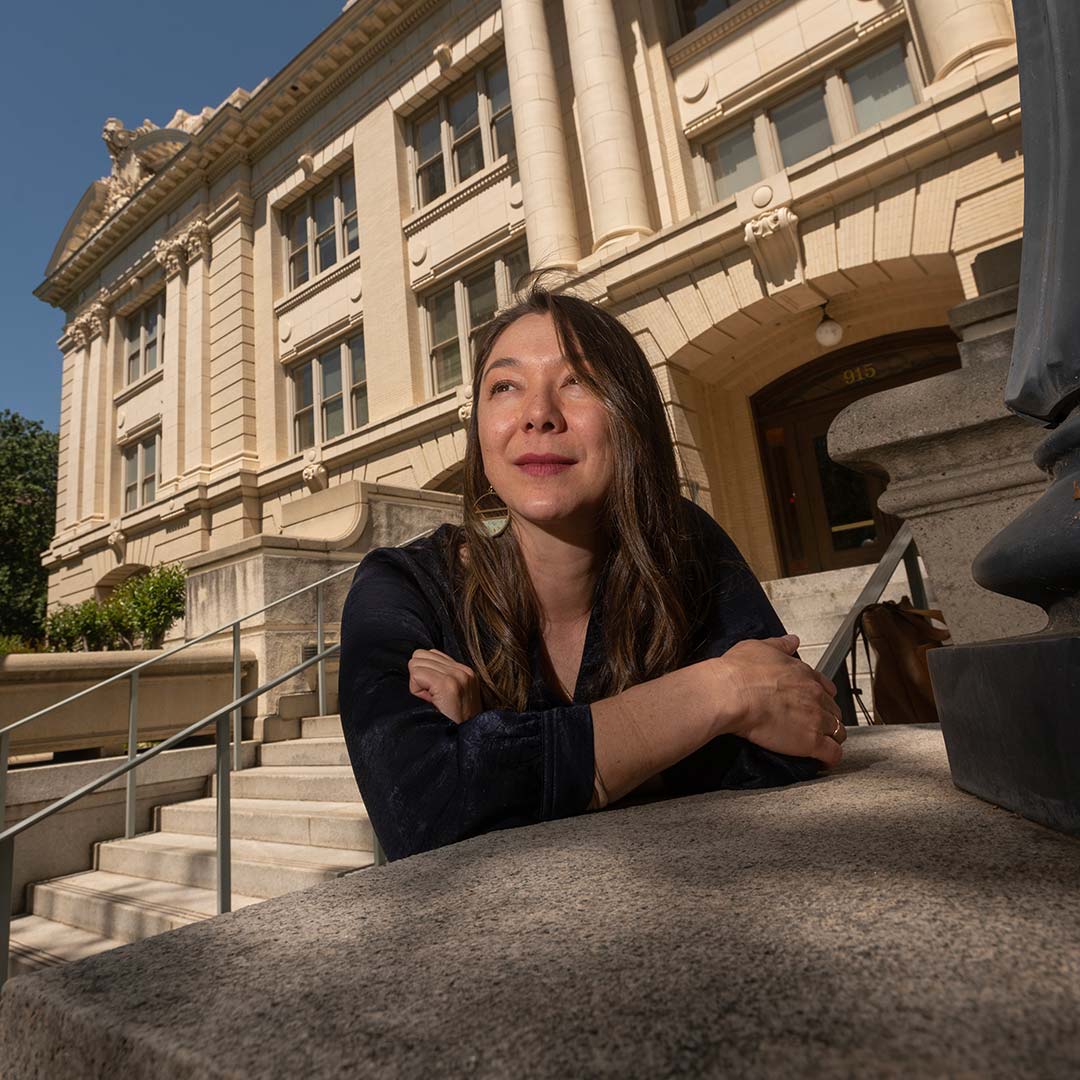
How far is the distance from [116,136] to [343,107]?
11.6 m

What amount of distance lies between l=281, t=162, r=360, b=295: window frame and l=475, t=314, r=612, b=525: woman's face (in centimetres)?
1554

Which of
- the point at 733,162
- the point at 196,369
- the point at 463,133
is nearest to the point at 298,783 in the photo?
the point at 733,162

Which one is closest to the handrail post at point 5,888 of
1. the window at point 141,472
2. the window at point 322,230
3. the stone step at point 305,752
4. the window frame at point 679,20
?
the stone step at point 305,752

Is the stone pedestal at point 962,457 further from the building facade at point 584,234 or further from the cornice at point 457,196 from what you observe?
the cornice at point 457,196

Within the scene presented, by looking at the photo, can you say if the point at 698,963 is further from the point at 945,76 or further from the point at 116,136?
the point at 116,136

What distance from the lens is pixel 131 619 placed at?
13125 millimetres

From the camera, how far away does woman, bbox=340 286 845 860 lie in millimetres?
1377

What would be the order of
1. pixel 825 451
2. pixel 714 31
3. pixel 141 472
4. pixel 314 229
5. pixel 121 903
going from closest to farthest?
pixel 121 903, pixel 714 31, pixel 825 451, pixel 314 229, pixel 141 472

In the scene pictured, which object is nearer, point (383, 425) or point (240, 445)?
point (383, 425)

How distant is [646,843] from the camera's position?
1.10 m

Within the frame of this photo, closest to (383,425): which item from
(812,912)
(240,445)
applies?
(240,445)

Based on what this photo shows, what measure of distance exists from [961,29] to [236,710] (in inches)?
430

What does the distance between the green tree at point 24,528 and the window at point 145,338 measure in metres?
9.95

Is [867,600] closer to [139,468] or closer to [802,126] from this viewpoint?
[802,126]
